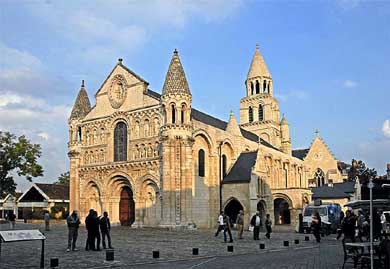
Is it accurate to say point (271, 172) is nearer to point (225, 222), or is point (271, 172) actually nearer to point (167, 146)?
point (167, 146)

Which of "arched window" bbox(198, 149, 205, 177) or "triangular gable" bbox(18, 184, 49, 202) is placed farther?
"triangular gable" bbox(18, 184, 49, 202)

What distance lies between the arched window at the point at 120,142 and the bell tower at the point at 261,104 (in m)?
33.5

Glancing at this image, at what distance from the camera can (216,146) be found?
45.6 metres

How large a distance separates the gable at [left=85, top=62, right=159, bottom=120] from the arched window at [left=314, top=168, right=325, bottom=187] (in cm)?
4146

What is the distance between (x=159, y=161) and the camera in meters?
42.2

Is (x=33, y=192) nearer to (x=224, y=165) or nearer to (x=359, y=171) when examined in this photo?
(x=224, y=165)

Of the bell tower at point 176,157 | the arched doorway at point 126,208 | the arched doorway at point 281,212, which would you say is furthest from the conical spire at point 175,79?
the arched doorway at point 281,212

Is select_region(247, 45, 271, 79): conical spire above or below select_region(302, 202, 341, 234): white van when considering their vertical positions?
above

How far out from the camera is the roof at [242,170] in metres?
44.2

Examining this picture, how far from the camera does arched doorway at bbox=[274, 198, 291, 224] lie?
57644 millimetres

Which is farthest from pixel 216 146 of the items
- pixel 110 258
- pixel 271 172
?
pixel 110 258

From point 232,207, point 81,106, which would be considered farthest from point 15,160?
point 232,207

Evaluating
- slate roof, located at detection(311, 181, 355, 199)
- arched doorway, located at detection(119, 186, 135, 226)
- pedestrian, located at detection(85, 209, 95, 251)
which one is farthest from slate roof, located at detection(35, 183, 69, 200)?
pedestrian, located at detection(85, 209, 95, 251)

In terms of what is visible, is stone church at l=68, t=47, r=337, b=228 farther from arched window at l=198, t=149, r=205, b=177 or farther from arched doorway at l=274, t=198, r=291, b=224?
arched doorway at l=274, t=198, r=291, b=224
